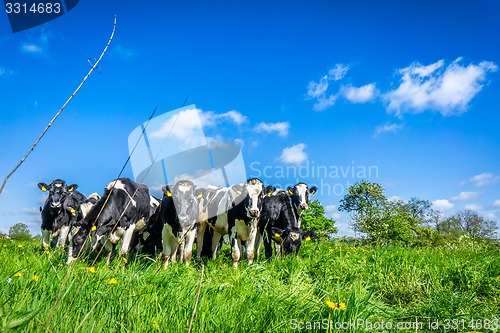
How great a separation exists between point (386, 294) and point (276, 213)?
5.36 meters

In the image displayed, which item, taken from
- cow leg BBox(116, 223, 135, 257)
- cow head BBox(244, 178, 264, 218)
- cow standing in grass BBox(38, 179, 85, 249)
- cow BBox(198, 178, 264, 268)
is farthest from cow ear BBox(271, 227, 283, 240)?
cow standing in grass BBox(38, 179, 85, 249)

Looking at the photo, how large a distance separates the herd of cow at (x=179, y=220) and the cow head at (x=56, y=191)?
0.01 m

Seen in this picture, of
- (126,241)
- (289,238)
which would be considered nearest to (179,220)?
(126,241)

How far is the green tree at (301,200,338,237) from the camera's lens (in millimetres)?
45562

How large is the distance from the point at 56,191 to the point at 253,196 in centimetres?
688

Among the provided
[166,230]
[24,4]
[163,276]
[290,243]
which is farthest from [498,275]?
[24,4]

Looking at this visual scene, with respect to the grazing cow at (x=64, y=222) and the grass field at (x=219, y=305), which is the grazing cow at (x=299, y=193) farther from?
the grass field at (x=219, y=305)

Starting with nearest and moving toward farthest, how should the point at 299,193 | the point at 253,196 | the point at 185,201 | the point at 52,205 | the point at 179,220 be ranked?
the point at 179,220
the point at 185,201
the point at 253,196
the point at 52,205
the point at 299,193

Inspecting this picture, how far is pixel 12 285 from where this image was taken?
3508mm

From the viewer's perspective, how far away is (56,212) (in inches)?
509

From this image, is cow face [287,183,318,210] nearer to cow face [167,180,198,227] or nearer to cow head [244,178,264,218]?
cow head [244,178,264,218]

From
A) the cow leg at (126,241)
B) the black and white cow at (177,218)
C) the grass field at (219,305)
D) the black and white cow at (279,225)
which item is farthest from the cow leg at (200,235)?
the grass field at (219,305)

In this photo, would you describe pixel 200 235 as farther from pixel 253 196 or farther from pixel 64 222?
pixel 64 222

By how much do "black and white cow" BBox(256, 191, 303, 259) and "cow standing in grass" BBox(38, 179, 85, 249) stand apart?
616cm
